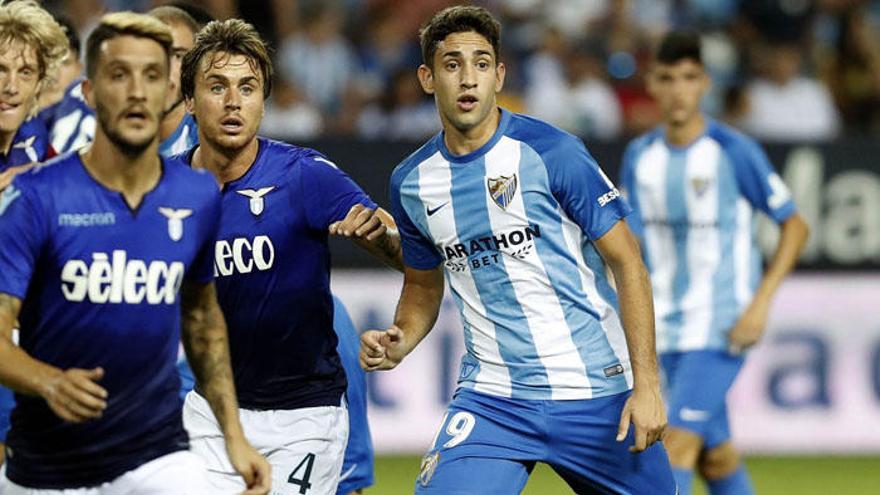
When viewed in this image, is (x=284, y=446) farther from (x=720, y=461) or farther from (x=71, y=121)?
(x=720, y=461)

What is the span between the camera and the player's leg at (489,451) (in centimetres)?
630

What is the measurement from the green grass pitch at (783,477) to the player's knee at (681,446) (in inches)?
72.9

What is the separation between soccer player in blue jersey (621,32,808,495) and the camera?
9.05 m

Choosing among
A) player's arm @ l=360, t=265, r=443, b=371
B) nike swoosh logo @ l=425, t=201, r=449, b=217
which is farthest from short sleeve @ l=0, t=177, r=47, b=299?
nike swoosh logo @ l=425, t=201, r=449, b=217

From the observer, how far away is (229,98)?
21.1 feet

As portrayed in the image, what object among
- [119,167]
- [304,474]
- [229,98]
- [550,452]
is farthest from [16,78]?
[550,452]

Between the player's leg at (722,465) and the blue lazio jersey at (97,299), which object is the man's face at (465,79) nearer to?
the blue lazio jersey at (97,299)

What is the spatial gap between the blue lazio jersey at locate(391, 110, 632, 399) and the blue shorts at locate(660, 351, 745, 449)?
8.29 ft

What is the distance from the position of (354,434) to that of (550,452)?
4.48 ft

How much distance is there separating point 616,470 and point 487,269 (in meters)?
0.88

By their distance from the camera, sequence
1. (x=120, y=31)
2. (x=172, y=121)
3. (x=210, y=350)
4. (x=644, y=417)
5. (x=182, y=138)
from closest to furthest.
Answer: (x=120, y=31) < (x=210, y=350) < (x=644, y=417) < (x=182, y=138) < (x=172, y=121)

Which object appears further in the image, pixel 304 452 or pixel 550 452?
pixel 304 452

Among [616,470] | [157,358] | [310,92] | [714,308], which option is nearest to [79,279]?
[157,358]

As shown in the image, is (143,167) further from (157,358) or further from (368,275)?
(368,275)
